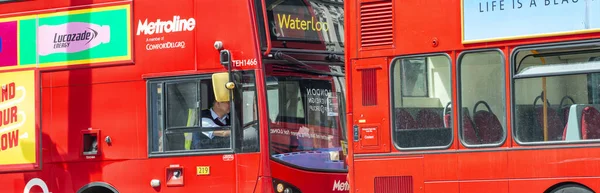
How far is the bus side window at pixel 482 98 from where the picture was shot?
936 cm

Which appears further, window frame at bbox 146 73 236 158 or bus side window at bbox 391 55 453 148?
window frame at bbox 146 73 236 158

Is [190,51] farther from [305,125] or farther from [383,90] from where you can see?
[383,90]

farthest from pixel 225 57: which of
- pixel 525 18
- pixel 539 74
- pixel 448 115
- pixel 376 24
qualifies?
pixel 539 74

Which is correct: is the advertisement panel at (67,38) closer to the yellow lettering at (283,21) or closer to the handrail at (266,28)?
the handrail at (266,28)

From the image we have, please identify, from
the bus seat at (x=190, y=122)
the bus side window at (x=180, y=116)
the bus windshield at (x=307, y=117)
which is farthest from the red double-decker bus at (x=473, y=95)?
the bus seat at (x=190, y=122)

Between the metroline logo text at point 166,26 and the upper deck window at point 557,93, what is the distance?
419cm

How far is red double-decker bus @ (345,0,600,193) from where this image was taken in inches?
354

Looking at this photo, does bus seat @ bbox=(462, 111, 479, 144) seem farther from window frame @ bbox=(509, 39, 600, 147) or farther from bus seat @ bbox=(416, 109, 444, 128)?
window frame @ bbox=(509, 39, 600, 147)

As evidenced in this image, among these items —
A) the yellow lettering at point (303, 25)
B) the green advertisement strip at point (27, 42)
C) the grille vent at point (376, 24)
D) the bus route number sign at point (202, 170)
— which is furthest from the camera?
the green advertisement strip at point (27, 42)

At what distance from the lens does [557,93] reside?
9.09 m

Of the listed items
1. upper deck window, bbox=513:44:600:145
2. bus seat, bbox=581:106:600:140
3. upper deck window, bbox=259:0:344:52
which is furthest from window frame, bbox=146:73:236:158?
bus seat, bbox=581:106:600:140

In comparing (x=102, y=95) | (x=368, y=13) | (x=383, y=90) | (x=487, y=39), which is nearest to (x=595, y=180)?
(x=487, y=39)

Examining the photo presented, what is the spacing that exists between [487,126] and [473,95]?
344 mm

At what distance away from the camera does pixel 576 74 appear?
899 cm
